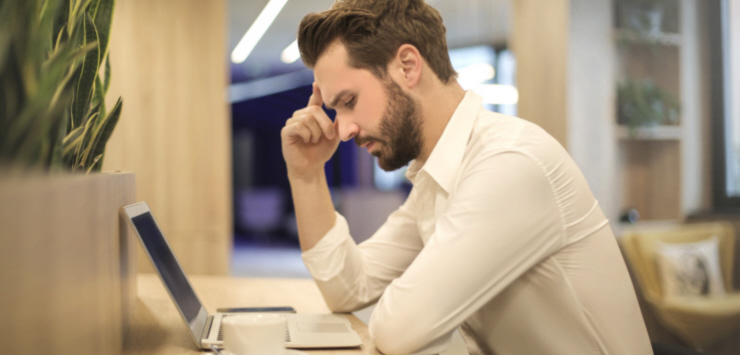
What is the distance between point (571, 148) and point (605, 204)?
0.53m

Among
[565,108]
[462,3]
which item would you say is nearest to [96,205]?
[565,108]

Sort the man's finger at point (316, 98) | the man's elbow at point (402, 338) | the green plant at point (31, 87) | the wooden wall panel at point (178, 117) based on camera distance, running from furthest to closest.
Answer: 1. the wooden wall panel at point (178, 117)
2. the man's finger at point (316, 98)
3. the man's elbow at point (402, 338)
4. the green plant at point (31, 87)

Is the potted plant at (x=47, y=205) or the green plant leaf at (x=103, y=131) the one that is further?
the green plant leaf at (x=103, y=131)

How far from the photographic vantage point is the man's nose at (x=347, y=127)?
4.46 ft

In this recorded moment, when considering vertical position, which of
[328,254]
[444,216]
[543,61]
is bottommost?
[328,254]

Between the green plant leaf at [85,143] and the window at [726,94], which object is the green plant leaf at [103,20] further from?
the window at [726,94]

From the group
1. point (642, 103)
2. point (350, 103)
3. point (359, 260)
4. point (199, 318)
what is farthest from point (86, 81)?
point (642, 103)

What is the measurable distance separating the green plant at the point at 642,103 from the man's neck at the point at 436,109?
2.95m

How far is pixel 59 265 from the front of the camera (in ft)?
1.79

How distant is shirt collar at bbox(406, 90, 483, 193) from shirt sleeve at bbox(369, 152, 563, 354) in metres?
0.14

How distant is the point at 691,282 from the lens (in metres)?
3.28

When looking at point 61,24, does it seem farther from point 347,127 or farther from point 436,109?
point 436,109

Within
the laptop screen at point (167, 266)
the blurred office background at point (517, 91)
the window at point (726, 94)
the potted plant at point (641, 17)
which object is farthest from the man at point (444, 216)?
the window at point (726, 94)

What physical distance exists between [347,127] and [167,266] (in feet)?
1.62
